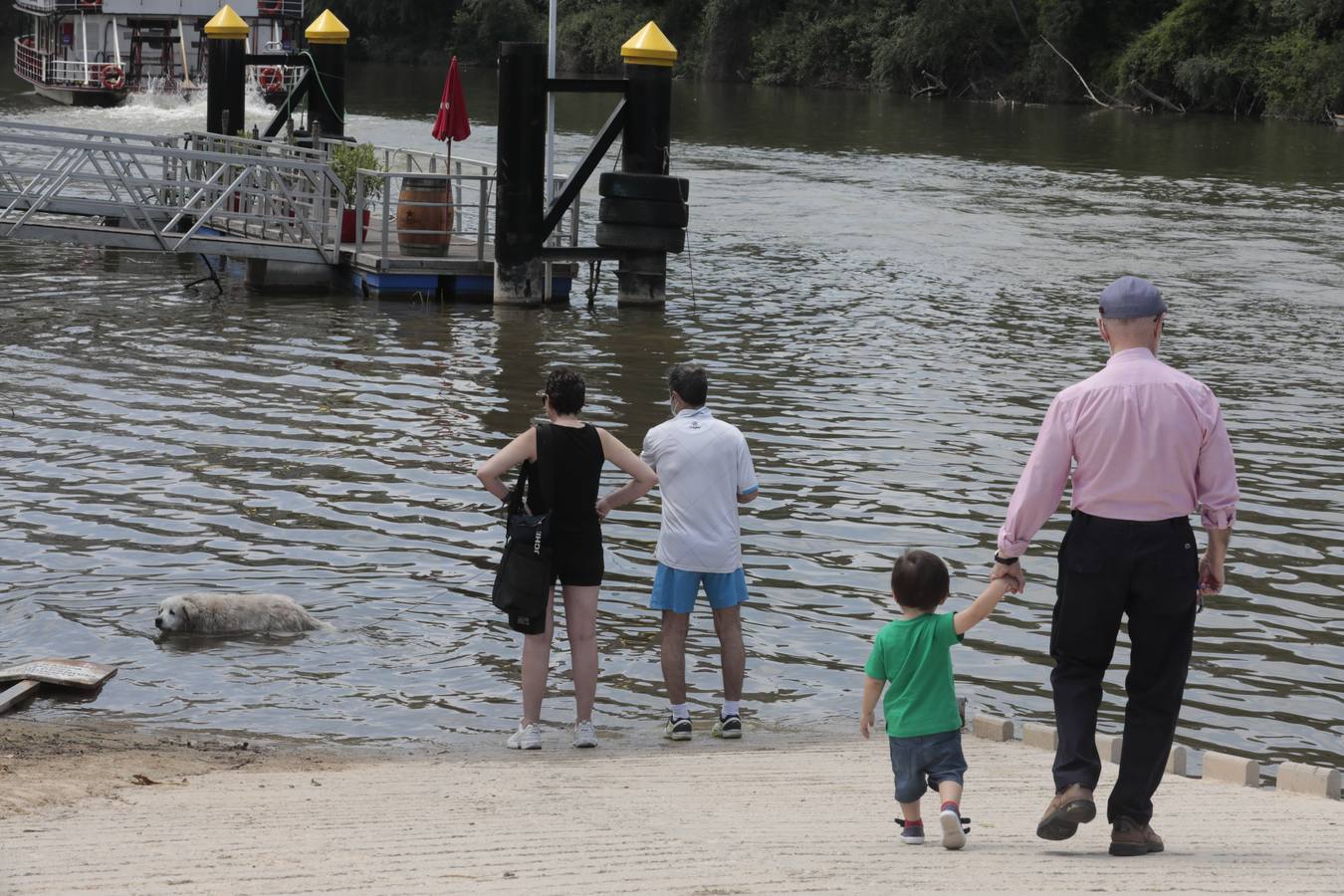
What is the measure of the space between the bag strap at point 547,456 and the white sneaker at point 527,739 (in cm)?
107

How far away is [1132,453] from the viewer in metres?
5.41

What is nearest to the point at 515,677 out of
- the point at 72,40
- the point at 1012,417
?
the point at 1012,417

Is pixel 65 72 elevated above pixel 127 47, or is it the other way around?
pixel 127 47

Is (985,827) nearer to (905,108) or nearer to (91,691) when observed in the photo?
(91,691)

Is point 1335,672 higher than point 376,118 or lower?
lower

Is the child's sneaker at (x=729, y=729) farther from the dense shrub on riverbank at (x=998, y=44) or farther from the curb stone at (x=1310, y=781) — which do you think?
the dense shrub on riverbank at (x=998, y=44)

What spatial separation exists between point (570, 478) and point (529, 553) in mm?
347

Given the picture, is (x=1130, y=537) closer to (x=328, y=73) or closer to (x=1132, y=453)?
(x=1132, y=453)

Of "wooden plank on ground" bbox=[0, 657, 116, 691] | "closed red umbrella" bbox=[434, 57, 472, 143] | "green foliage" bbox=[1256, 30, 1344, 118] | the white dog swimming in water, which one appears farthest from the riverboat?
"wooden plank on ground" bbox=[0, 657, 116, 691]

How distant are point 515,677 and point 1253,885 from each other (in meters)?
4.43

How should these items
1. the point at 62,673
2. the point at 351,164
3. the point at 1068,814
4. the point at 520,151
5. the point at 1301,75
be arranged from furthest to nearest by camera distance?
the point at 1301,75 < the point at 351,164 < the point at 520,151 < the point at 62,673 < the point at 1068,814

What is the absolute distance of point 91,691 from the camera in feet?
27.3

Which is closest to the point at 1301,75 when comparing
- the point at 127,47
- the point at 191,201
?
the point at 127,47

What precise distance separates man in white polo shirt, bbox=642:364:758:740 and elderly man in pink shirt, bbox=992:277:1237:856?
213 centimetres
